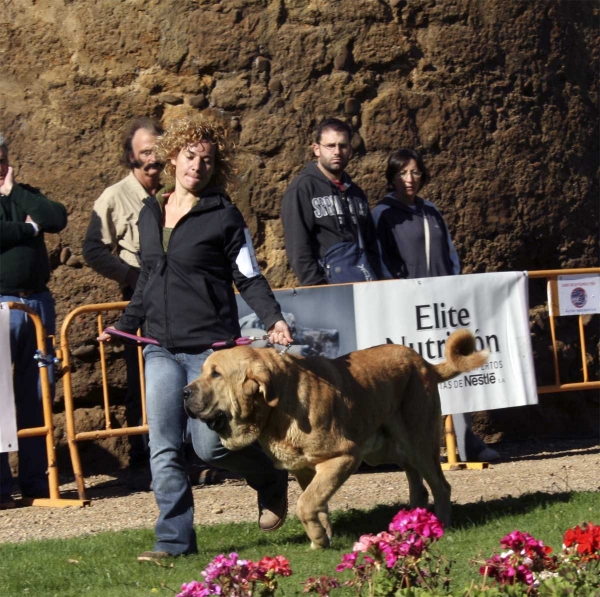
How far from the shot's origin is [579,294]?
948cm

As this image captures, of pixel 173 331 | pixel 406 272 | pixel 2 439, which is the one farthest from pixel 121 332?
pixel 406 272

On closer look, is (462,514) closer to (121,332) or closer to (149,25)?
(121,332)

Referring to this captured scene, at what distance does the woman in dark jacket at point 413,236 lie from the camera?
878 centimetres

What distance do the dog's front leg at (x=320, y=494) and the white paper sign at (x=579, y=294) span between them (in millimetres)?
4133

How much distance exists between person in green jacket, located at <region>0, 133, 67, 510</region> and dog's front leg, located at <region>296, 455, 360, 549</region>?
9.43 ft

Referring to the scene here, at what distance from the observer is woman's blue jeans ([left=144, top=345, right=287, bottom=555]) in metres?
5.69

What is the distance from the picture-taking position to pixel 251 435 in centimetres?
566

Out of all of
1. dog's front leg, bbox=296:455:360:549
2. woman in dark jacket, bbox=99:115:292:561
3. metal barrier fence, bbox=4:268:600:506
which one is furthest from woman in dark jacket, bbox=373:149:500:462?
dog's front leg, bbox=296:455:360:549

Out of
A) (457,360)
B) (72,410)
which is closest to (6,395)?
(72,410)

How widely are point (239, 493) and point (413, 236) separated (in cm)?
238

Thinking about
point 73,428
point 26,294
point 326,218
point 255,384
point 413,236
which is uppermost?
point 326,218

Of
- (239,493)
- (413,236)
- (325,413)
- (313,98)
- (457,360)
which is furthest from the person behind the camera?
(313,98)

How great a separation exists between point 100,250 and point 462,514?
10.9 ft

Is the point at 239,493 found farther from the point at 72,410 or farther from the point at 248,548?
the point at 248,548
